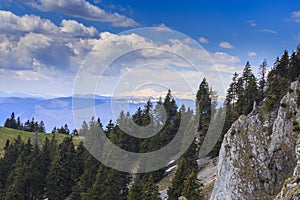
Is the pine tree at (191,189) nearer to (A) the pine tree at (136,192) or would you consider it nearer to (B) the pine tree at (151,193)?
(B) the pine tree at (151,193)

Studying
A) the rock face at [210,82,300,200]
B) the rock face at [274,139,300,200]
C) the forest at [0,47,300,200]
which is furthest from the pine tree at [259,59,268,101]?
the rock face at [274,139,300,200]

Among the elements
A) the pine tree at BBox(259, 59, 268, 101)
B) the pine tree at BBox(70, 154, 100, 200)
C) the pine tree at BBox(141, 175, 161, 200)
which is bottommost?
the pine tree at BBox(70, 154, 100, 200)

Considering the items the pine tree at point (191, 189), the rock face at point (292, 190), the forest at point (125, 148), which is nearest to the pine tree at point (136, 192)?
the forest at point (125, 148)

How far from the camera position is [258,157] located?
4694cm

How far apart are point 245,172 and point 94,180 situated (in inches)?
1602

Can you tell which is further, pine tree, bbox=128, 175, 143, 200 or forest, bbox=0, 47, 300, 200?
forest, bbox=0, 47, 300, 200

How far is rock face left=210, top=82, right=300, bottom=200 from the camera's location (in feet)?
147

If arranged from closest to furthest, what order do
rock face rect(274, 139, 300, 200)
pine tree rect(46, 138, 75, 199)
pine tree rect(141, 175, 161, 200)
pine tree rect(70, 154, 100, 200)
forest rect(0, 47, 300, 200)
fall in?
1. rock face rect(274, 139, 300, 200)
2. pine tree rect(141, 175, 161, 200)
3. forest rect(0, 47, 300, 200)
4. pine tree rect(70, 154, 100, 200)
5. pine tree rect(46, 138, 75, 199)

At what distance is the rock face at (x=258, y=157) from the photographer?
44.9 metres

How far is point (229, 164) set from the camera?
4788 cm

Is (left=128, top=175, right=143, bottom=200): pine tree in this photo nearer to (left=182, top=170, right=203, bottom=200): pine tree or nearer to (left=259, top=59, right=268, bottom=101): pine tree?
(left=182, top=170, right=203, bottom=200): pine tree

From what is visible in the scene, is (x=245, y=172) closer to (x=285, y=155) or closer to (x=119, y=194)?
(x=285, y=155)

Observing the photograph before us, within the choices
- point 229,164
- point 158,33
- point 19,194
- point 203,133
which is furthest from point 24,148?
point 229,164

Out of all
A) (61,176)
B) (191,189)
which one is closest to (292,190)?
(191,189)
